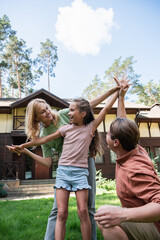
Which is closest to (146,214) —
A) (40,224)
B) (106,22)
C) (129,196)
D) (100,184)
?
(129,196)

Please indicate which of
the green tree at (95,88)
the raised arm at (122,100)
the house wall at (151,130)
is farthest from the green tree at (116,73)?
the raised arm at (122,100)

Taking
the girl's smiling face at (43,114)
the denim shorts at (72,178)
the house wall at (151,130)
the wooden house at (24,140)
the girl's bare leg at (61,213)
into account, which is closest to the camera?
the girl's bare leg at (61,213)

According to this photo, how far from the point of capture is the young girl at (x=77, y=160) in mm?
1688

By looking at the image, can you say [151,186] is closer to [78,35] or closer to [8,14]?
[8,14]

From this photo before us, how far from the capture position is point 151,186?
0.95 metres

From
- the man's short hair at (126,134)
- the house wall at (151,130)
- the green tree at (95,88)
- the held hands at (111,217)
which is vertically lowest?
the held hands at (111,217)

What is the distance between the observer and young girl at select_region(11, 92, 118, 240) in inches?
66.4

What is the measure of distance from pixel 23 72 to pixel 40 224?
23.1m

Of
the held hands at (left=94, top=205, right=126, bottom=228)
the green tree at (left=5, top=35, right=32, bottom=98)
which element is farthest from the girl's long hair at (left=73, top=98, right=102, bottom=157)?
the green tree at (left=5, top=35, right=32, bottom=98)

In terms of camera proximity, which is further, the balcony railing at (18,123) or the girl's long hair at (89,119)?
the balcony railing at (18,123)

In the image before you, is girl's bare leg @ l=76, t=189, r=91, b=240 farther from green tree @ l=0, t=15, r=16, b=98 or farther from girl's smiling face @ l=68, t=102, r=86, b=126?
green tree @ l=0, t=15, r=16, b=98

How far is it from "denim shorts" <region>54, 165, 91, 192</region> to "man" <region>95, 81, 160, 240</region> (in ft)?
2.00

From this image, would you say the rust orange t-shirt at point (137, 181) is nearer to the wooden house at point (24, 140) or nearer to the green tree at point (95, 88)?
the wooden house at point (24, 140)

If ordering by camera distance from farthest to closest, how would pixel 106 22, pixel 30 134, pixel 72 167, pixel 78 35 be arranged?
pixel 106 22, pixel 78 35, pixel 30 134, pixel 72 167
